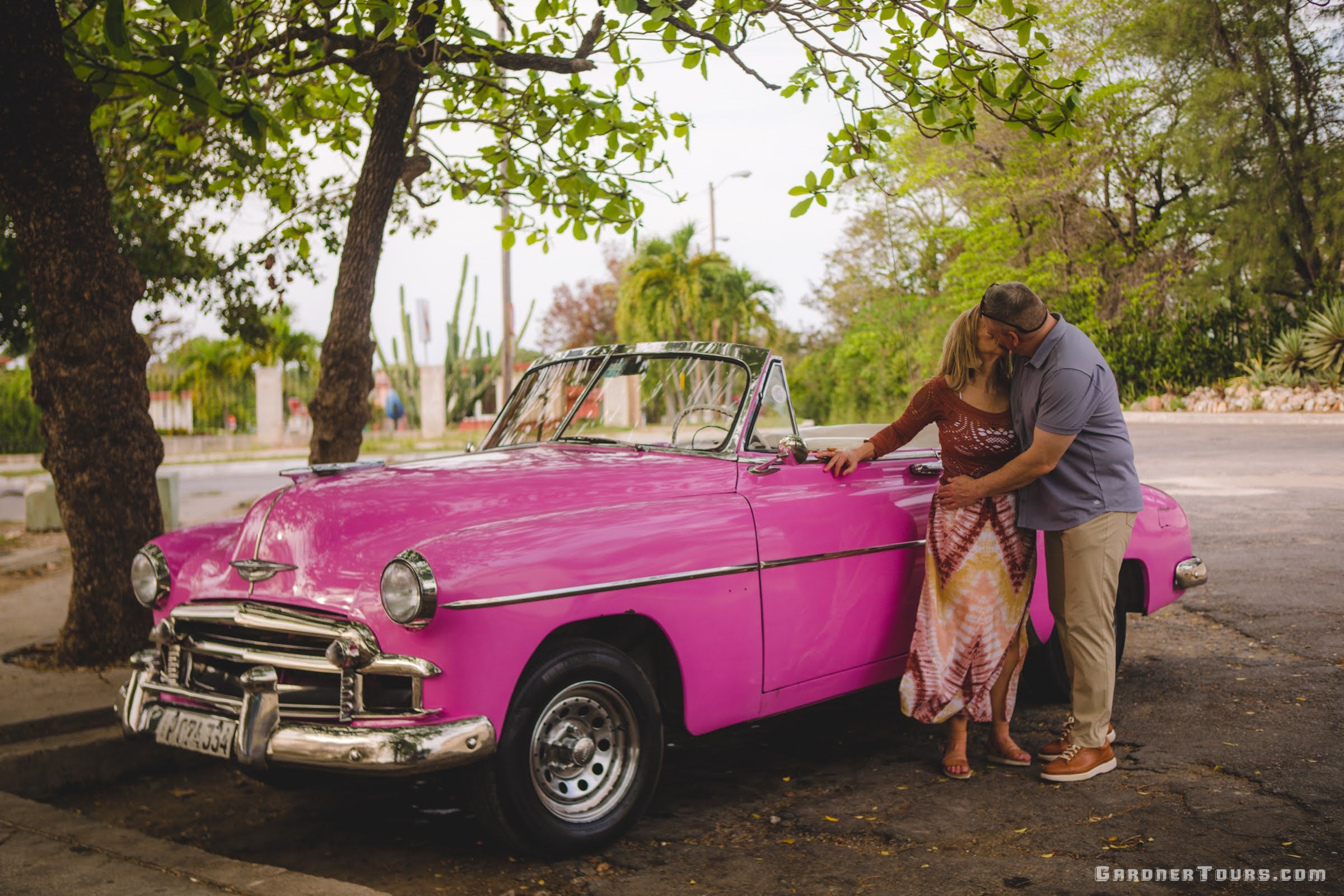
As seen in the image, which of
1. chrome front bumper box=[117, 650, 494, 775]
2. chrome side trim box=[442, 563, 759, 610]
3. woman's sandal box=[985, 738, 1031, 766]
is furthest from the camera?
woman's sandal box=[985, 738, 1031, 766]

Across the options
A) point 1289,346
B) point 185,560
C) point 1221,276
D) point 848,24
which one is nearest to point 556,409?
point 185,560

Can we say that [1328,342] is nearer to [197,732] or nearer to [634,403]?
[634,403]

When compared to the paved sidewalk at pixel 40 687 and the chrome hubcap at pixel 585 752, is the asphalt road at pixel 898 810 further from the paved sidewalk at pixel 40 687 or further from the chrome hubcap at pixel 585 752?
the paved sidewalk at pixel 40 687

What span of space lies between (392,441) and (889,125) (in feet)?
57.5

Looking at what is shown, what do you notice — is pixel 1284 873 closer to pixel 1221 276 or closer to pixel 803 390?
pixel 1221 276

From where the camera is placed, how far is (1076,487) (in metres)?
4.20

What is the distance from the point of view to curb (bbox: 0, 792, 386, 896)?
316 centimetres

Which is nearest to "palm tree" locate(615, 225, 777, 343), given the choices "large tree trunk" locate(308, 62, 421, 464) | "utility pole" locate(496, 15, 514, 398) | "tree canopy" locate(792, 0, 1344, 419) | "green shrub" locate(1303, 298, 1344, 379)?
"tree canopy" locate(792, 0, 1344, 419)

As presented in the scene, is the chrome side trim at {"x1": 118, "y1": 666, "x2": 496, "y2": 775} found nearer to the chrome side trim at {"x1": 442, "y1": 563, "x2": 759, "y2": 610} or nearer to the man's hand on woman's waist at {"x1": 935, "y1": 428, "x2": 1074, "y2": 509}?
the chrome side trim at {"x1": 442, "y1": 563, "x2": 759, "y2": 610}

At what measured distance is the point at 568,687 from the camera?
11.3 ft

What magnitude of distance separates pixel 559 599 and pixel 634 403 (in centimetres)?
162

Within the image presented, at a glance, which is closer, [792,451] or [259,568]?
[259,568]

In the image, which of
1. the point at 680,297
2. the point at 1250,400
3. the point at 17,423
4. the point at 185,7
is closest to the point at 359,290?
the point at 185,7

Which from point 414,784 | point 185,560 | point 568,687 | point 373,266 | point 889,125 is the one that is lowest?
point 414,784
